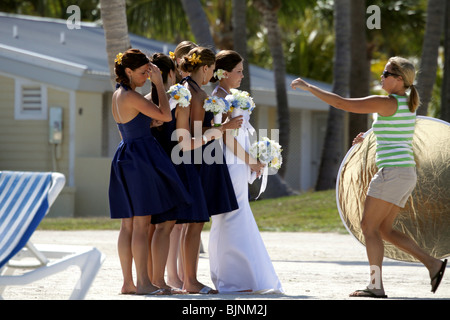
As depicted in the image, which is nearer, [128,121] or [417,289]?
[128,121]

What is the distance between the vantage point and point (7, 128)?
59.7 ft

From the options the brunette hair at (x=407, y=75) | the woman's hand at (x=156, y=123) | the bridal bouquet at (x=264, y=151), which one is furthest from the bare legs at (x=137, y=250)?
the brunette hair at (x=407, y=75)

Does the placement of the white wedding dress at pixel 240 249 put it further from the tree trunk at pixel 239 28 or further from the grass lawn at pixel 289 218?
the tree trunk at pixel 239 28

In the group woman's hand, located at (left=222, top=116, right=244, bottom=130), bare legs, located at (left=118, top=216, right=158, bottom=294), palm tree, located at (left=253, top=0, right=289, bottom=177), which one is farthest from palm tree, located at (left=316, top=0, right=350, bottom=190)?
bare legs, located at (left=118, top=216, right=158, bottom=294)

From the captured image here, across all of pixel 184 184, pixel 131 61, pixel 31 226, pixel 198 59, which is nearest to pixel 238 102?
pixel 198 59

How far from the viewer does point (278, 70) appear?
2150cm

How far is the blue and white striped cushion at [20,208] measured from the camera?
5.15m

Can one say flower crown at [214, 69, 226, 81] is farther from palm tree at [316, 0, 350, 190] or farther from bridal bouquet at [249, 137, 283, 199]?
palm tree at [316, 0, 350, 190]

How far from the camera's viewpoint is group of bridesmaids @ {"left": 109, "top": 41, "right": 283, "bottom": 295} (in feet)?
20.8

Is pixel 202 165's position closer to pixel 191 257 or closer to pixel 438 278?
pixel 191 257

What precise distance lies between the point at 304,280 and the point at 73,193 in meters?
10.5

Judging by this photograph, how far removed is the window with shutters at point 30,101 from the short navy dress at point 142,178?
12.0m
